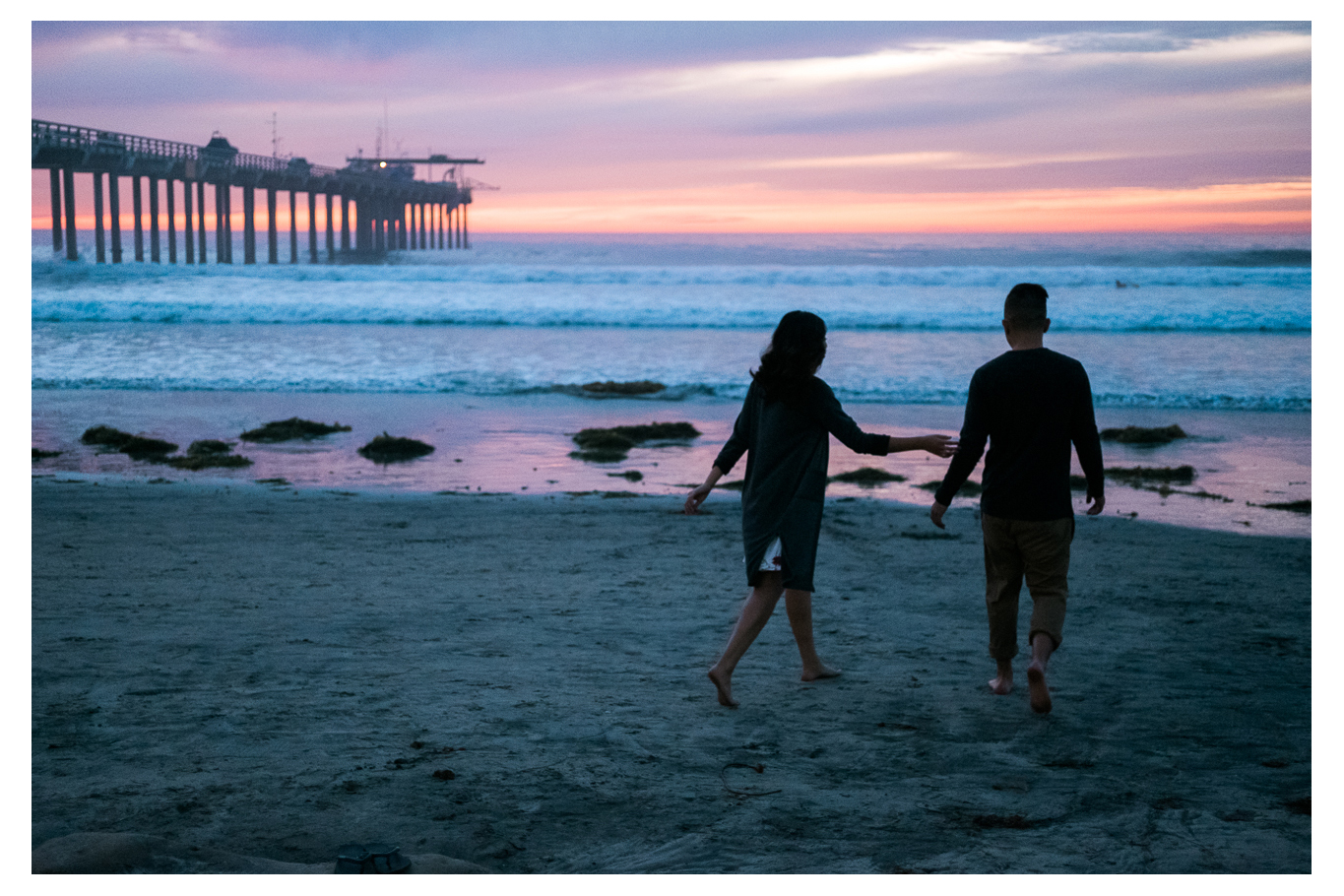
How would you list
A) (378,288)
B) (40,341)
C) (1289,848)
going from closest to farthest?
1. (1289,848)
2. (40,341)
3. (378,288)

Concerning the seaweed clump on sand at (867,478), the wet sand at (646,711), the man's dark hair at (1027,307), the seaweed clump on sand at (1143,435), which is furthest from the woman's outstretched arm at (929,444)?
the seaweed clump on sand at (1143,435)

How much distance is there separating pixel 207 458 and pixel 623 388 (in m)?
6.92

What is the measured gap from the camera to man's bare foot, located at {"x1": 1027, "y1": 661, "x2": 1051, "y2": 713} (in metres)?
3.84

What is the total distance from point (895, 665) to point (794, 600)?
697 millimetres

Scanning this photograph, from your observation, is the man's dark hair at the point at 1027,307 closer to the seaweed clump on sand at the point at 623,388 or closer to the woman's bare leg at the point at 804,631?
the woman's bare leg at the point at 804,631

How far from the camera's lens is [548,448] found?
1126cm

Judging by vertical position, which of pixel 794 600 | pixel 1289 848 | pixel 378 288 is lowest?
pixel 1289 848

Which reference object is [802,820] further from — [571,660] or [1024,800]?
[571,660]

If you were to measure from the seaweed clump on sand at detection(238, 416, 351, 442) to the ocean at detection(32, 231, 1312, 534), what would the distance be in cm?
55

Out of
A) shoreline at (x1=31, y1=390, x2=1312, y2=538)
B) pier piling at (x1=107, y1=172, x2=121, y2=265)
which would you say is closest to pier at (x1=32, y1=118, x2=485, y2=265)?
pier piling at (x1=107, y1=172, x2=121, y2=265)

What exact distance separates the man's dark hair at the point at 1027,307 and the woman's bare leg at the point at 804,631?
4.13 feet

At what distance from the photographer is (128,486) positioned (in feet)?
28.6
